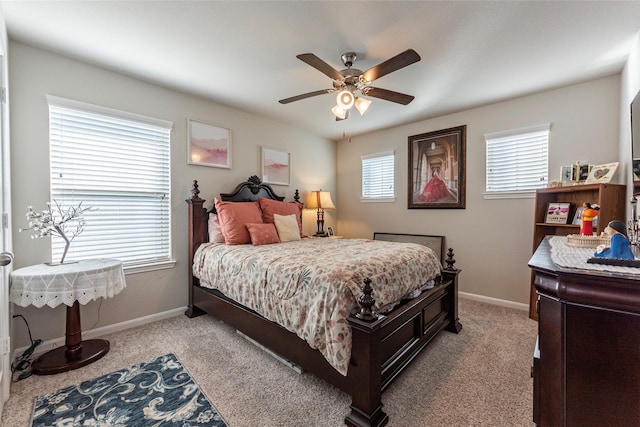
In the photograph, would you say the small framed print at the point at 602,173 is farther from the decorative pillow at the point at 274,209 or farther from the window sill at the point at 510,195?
the decorative pillow at the point at 274,209

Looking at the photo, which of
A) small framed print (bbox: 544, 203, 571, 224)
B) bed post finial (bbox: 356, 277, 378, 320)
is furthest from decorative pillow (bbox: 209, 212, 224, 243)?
small framed print (bbox: 544, 203, 571, 224)

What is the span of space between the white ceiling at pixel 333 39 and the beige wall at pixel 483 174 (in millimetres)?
276

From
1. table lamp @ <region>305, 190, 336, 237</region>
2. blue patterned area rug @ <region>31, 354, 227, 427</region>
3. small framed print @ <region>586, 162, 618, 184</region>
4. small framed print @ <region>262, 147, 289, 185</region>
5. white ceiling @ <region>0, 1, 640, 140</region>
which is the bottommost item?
blue patterned area rug @ <region>31, 354, 227, 427</region>

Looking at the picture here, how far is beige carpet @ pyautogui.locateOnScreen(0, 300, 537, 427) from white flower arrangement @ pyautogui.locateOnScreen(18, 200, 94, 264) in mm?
1060

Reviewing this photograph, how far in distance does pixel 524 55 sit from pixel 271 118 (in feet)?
10.1

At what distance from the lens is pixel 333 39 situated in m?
2.20

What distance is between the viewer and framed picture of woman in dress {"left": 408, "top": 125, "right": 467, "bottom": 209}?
3807 mm

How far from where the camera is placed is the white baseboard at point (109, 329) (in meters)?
2.34

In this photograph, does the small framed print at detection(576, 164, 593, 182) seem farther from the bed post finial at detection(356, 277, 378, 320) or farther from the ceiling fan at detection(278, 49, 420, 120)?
the bed post finial at detection(356, 277, 378, 320)

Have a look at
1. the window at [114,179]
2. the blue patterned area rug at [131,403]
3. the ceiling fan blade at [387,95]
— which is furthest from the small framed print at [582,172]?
the window at [114,179]

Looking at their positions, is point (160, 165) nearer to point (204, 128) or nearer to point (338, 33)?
point (204, 128)

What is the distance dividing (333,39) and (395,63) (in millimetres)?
589

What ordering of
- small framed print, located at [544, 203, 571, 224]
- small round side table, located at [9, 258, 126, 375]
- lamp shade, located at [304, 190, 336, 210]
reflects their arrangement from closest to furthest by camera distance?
small round side table, located at [9, 258, 126, 375] < small framed print, located at [544, 203, 571, 224] < lamp shade, located at [304, 190, 336, 210]

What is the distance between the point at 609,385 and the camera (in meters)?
0.88
